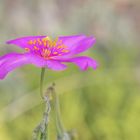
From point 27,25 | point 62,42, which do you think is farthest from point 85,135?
point 62,42

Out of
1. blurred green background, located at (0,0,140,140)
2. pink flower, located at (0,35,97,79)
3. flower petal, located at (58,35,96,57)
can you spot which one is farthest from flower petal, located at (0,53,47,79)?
blurred green background, located at (0,0,140,140)

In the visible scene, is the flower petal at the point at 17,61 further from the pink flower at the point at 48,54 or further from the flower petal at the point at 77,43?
the flower petal at the point at 77,43

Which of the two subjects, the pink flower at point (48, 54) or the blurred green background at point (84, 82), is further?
the blurred green background at point (84, 82)

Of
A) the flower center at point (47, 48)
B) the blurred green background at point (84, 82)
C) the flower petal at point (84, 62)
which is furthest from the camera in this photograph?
the blurred green background at point (84, 82)

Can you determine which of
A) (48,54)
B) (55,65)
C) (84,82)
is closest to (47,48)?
(48,54)

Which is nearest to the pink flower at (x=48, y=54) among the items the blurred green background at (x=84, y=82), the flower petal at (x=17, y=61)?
the flower petal at (x=17, y=61)

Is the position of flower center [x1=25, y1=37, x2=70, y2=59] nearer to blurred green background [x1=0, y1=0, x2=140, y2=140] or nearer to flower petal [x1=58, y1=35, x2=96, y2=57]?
flower petal [x1=58, y1=35, x2=96, y2=57]

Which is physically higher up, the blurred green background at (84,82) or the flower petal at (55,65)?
the blurred green background at (84,82)

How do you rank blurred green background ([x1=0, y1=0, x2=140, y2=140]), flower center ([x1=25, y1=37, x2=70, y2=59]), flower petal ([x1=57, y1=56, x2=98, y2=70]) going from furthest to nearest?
1. blurred green background ([x1=0, y1=0, x2=140, y2=140])
2. flower center ([x1=25, y1=37, x2=70, y2=59])
3. flower petal ([x1=57, y1=56, x2=98, y2=70])
